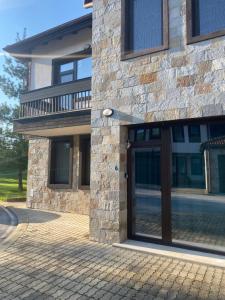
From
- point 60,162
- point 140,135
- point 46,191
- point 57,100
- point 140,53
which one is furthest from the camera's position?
point 60,162

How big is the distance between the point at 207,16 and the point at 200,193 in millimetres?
3905

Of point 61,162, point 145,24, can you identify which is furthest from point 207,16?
point 61,162

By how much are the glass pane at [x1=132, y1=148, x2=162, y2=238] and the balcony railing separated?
292cm

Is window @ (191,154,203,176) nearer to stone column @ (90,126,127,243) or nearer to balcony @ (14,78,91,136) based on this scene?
stone column @ (90,126,127,243)

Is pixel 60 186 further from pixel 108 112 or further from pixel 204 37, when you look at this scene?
pixel 204 37

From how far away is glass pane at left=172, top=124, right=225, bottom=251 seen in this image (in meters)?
5.70

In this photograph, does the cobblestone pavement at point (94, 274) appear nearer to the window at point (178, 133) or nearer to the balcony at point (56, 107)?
the window at point (178, 133)

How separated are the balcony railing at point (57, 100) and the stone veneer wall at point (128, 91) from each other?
5.70 feet

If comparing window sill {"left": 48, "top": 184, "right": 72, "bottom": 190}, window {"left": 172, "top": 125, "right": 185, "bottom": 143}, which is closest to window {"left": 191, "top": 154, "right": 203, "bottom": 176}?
window {"left": 172, "top": 125, "right": 185, "bottom": 143}

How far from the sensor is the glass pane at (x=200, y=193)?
5.70 m

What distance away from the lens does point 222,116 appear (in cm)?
532

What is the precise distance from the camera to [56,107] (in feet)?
30.7

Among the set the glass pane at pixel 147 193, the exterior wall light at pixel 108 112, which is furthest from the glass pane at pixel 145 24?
the glass pane at pixel 147 193

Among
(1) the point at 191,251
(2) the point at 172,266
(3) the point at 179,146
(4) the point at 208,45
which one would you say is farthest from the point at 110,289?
(4) the point at 208,45
